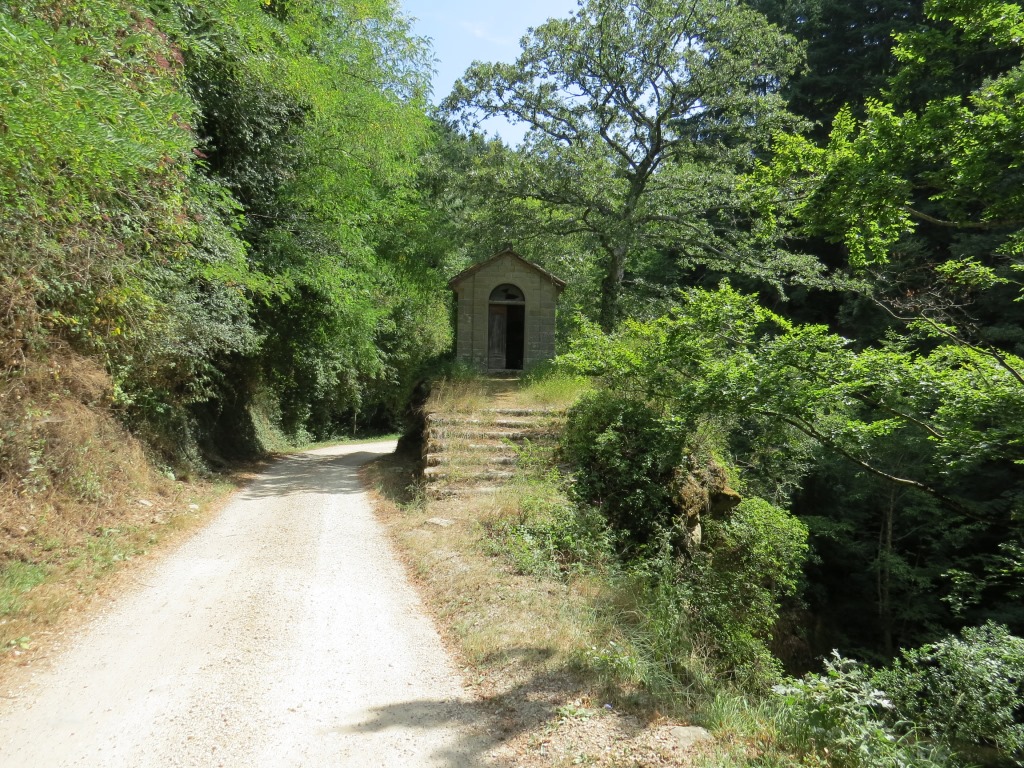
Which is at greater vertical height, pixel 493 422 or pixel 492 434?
pixel 493 422

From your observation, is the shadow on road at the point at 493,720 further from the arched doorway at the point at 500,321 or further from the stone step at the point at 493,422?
the arched doorway at the point at 500,321

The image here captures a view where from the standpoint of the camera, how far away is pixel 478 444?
37.8 feet

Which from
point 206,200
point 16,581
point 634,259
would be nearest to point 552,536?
point 16,581

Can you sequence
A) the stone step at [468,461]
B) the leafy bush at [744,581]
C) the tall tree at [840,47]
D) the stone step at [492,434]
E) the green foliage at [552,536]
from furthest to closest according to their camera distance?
the tall tree at [840,47]
the stone step at [492,434]
the stone step at [468,461]
the green foliage at [552,536]
the leafy bush at [744,581]

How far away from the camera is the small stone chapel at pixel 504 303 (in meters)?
17.3

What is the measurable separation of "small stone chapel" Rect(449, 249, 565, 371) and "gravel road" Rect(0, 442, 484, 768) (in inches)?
408

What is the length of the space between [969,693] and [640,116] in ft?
53.2

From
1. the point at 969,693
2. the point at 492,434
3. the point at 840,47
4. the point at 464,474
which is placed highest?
the point at 840,47

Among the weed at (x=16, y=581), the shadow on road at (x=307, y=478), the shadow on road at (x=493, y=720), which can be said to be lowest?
the shadow on road at (x=307, y=478)

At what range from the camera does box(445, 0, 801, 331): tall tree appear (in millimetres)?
16469

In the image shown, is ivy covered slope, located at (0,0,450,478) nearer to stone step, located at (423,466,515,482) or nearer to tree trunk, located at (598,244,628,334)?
stone step, located at (423,466,515,482)

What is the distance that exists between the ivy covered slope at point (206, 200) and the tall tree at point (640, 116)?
3.44 m

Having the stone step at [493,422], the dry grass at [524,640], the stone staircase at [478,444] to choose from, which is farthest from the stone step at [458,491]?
the stone step at [493,422]

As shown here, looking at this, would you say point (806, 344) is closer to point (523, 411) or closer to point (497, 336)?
point (523, 411)
